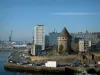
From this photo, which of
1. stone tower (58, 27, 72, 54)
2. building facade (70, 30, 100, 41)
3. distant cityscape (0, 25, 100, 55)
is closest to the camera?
stone tower (58, 27, 72, 54)

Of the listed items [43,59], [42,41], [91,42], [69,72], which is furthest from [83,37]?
[69,72]

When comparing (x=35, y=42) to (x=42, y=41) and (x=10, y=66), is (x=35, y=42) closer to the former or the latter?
(x=42, y=41)

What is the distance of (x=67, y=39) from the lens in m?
8.81

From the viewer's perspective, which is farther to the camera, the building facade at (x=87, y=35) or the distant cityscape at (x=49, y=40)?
the distant cityscape at (x=49, y=40)

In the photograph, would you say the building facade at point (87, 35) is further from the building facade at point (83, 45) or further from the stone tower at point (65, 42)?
the stone tower at point (65, 42)

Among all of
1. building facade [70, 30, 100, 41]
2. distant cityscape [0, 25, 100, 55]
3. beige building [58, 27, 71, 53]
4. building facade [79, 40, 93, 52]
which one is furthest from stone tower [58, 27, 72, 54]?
distant cityscape [0, 25, 100, 55]

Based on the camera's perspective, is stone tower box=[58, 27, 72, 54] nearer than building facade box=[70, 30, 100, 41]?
Yes

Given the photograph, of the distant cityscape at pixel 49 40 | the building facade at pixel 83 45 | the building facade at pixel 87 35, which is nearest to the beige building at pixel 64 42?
the building facade at pixel 87 35

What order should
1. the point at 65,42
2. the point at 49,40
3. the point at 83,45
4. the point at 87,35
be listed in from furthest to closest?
the point at 49,40
the point at 87,35
the point at 83,45
the point at 65,42

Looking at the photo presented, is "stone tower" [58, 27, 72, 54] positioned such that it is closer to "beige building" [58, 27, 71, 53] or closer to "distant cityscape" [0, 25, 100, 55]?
"beige building" [58, 27, 71, 53]

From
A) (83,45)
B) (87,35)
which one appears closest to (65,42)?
(83,45)

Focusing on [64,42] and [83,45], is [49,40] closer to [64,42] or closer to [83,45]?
[83,45]

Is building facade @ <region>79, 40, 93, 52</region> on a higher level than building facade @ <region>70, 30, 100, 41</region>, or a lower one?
lower

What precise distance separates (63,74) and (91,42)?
21.4 feet
